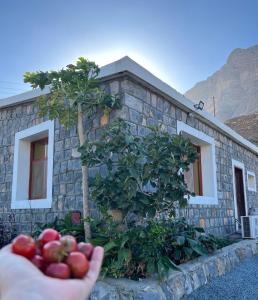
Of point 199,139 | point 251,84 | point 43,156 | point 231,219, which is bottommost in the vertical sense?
point 231,219

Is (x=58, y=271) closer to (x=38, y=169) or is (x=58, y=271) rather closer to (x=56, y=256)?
(x=56, y=256)

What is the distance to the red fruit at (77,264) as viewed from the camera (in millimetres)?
1114

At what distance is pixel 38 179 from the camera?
6.14 metres

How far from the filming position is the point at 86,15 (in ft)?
22.2

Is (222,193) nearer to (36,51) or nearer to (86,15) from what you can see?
(86,15)

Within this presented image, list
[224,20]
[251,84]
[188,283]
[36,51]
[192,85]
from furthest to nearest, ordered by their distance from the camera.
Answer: [192,85] < [251,84] < [224,20] < [36,51] < [188,283]

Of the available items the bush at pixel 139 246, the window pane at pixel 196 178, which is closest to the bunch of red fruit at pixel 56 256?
the bush at pixel 139 246

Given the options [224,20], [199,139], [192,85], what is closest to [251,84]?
[192,85]

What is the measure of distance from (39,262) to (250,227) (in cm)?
653

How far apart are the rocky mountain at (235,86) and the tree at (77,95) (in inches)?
1726

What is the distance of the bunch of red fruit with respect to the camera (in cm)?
110

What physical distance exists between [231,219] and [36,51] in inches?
262

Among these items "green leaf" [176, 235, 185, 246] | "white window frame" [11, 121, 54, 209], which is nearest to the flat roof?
"white window frame" [11, 121, 54, 209]

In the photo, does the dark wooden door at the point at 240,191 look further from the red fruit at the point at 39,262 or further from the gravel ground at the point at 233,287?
the red fruit at the point at 39,262
